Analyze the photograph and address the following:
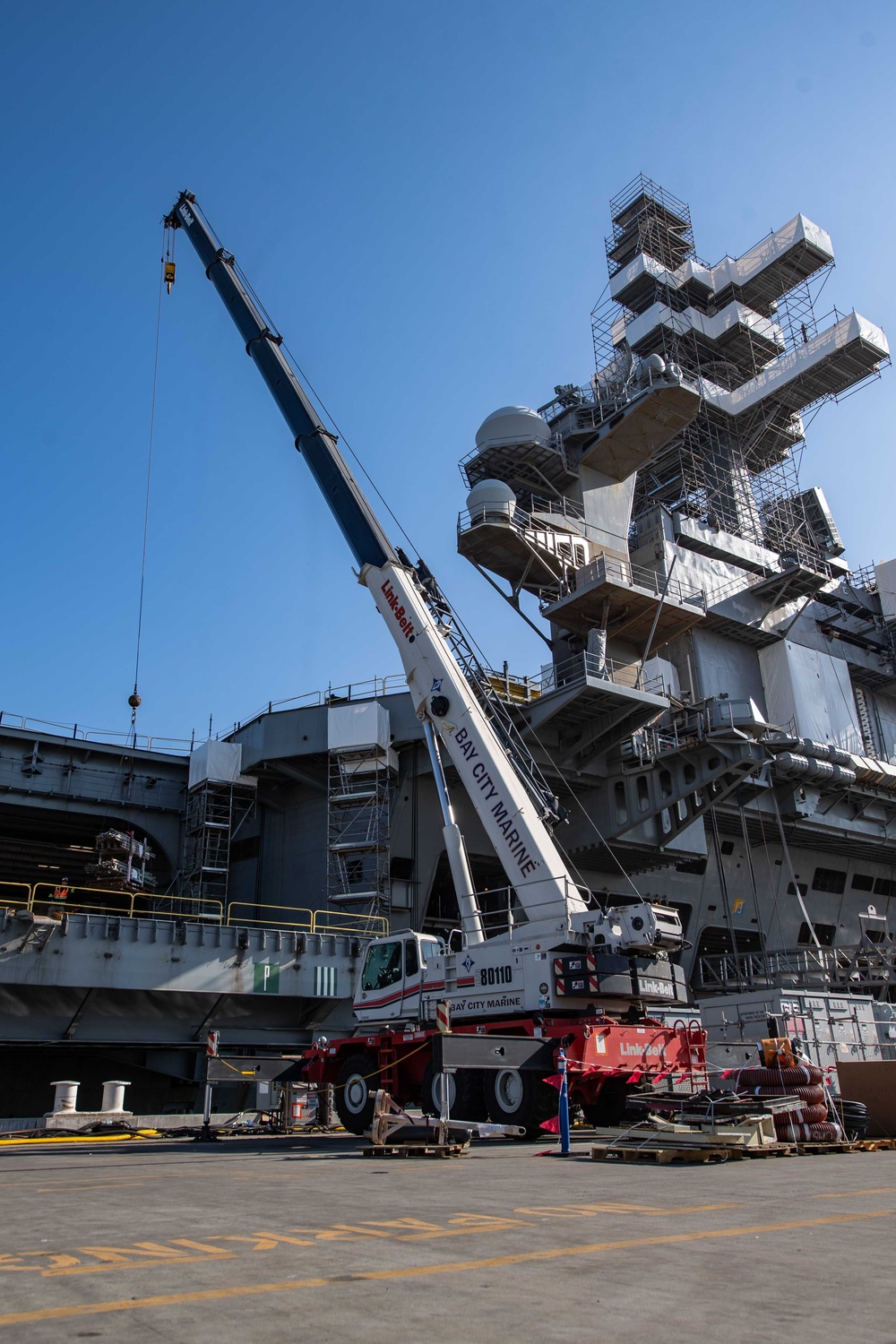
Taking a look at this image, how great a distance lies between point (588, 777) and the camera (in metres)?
→ 31.5

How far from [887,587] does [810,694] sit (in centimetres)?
944

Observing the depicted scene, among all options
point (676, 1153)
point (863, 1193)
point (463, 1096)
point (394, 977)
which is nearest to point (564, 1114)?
point (676, 1153)

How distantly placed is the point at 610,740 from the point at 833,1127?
1813 centimetres

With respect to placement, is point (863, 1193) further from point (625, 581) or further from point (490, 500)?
point (490, 500)

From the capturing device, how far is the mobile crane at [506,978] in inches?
593

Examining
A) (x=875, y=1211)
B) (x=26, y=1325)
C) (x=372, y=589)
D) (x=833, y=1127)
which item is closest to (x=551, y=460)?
(x=372, y=589)

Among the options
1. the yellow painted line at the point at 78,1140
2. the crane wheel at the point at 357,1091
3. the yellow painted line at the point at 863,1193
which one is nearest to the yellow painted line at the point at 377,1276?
the yellow painted line at the point at 863,1193

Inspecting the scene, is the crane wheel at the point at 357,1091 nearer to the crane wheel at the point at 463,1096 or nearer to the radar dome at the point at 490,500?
the crane wheel at the point at 463,1096

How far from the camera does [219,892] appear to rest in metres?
33.4

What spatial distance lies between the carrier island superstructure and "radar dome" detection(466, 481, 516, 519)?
0.25ft

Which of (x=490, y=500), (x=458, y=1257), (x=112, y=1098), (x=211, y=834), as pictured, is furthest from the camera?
(x=211, y=834)

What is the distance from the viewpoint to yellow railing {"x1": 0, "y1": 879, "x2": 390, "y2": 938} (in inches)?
944

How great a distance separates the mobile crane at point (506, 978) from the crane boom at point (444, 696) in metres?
0.04

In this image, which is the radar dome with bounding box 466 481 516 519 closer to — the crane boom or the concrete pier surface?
the crane boom
